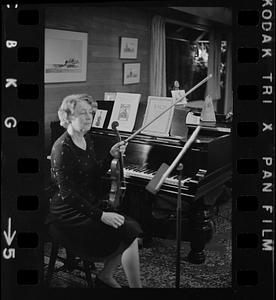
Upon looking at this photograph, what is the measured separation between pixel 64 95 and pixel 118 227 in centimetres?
44

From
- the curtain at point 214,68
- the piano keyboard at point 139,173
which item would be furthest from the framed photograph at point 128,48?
the piano keyboard at point 139,173

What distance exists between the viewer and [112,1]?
4.90 ft

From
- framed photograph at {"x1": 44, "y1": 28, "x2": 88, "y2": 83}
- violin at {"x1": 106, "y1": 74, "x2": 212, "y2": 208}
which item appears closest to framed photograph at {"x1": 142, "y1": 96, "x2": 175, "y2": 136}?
violin at {"x1": 106, "y1": 74, "x2": 212, "y2": 208}

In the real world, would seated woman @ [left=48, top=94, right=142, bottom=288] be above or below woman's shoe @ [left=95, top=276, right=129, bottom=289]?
above

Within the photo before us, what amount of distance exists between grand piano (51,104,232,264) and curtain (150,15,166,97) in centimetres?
16

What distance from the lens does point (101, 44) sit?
1.53 metres

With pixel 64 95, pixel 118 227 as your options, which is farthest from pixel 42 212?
pixel 64 95

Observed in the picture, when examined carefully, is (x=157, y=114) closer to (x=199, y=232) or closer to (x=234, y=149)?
(x=234, y=149)

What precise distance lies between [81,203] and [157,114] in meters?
0.36

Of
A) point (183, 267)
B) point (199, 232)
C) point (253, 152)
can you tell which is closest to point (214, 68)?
point (253, 152)

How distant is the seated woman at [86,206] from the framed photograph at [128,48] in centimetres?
18

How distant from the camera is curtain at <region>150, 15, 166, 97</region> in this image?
5.04 ft

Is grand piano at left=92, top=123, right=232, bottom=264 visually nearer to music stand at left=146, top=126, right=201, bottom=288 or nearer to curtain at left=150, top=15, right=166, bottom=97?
music stand at left=146, top=126, right=201, bottom=288

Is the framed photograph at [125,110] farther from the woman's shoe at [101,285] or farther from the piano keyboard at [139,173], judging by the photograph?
the woman's shoe at [101,285]
